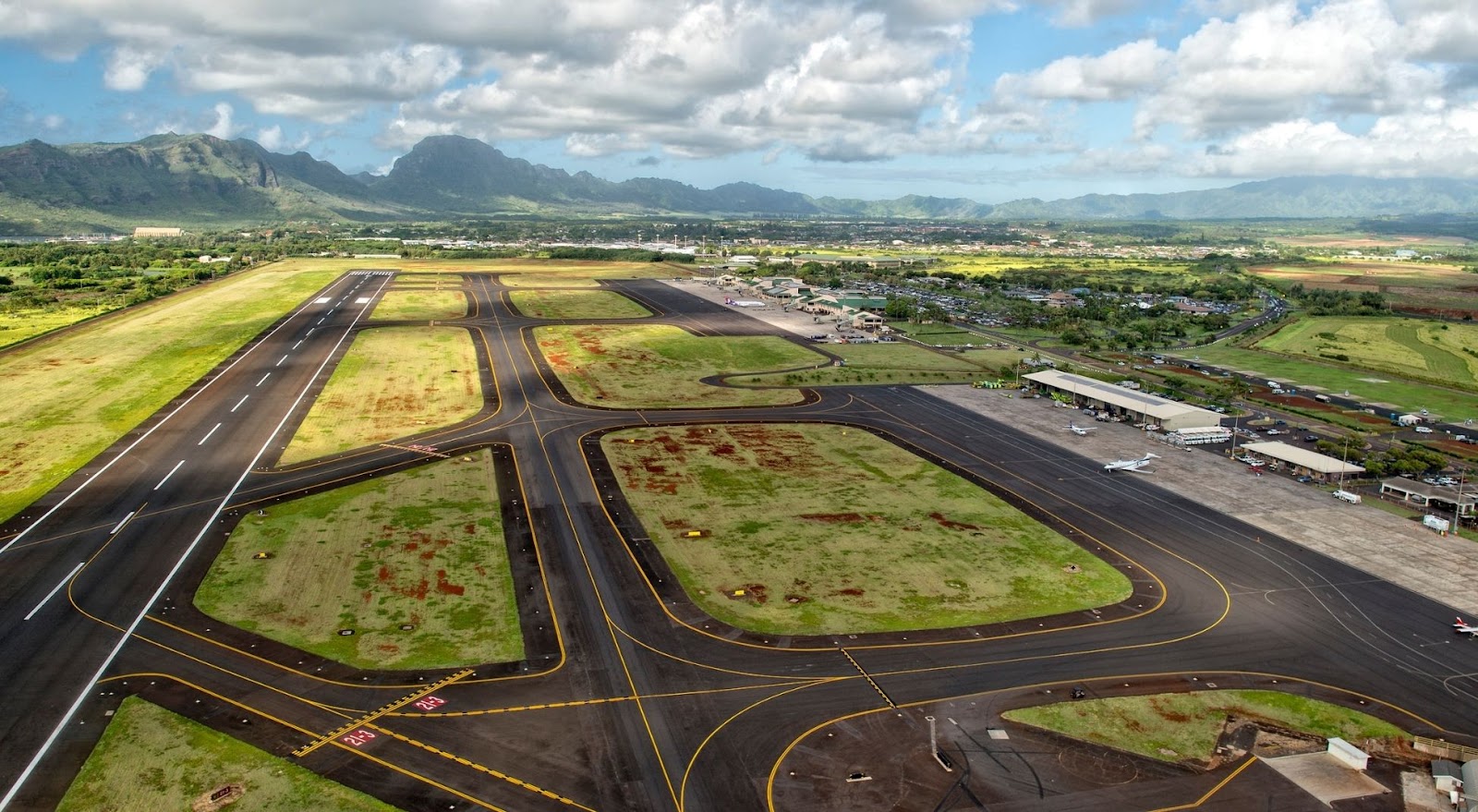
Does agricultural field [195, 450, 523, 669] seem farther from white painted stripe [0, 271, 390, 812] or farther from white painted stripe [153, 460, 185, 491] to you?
white painted stripe [153, 460, 185, 491]

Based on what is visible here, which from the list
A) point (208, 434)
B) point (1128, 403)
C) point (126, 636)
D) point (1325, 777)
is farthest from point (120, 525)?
point (1128, 403)

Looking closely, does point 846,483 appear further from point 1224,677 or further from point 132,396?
point 132,396

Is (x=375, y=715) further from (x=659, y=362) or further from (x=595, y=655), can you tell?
(x=659, y=362)

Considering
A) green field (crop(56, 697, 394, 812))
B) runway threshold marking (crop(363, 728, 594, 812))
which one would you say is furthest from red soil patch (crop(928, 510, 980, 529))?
green field (crop(56, 697, 394, 812))

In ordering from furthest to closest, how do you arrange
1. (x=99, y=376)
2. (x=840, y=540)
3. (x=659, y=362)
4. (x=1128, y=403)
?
(x=659, y=362)
(x=99, y=376)
(x=1128, y=403)
(x=840, y=540)

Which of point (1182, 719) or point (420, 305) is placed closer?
point (1182, 719)

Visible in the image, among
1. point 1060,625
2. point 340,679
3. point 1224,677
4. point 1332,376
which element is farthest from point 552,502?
point 1332,376

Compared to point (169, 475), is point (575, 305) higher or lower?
higher
